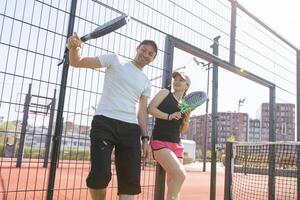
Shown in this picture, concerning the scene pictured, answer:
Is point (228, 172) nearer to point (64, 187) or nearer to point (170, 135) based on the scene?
point (170, 135)

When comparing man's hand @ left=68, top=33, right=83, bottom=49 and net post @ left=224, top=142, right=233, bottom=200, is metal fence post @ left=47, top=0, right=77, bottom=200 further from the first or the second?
net post @ left=224, top=142, right=233, bottom=200

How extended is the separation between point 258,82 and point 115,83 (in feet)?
12.4

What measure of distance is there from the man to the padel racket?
72 cm

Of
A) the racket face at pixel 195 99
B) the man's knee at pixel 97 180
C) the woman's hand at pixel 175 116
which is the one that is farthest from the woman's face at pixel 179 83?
the man's knee at pixel 97 180

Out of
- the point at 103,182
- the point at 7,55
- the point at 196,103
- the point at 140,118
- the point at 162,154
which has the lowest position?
the point at 103,182

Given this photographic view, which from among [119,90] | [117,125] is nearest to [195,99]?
[119,90]

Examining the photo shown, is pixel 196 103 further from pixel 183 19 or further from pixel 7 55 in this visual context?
pixel 7 55

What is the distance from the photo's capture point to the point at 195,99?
3.67 meters

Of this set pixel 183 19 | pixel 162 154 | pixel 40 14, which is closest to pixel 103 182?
pixel 162 154

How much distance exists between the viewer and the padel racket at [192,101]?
11.7ft

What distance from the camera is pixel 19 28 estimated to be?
312cm

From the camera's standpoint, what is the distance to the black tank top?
347 centimetres

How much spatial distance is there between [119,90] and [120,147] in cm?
47

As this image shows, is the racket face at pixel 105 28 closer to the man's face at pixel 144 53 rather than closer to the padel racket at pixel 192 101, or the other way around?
the man's face at pixel 144 53
